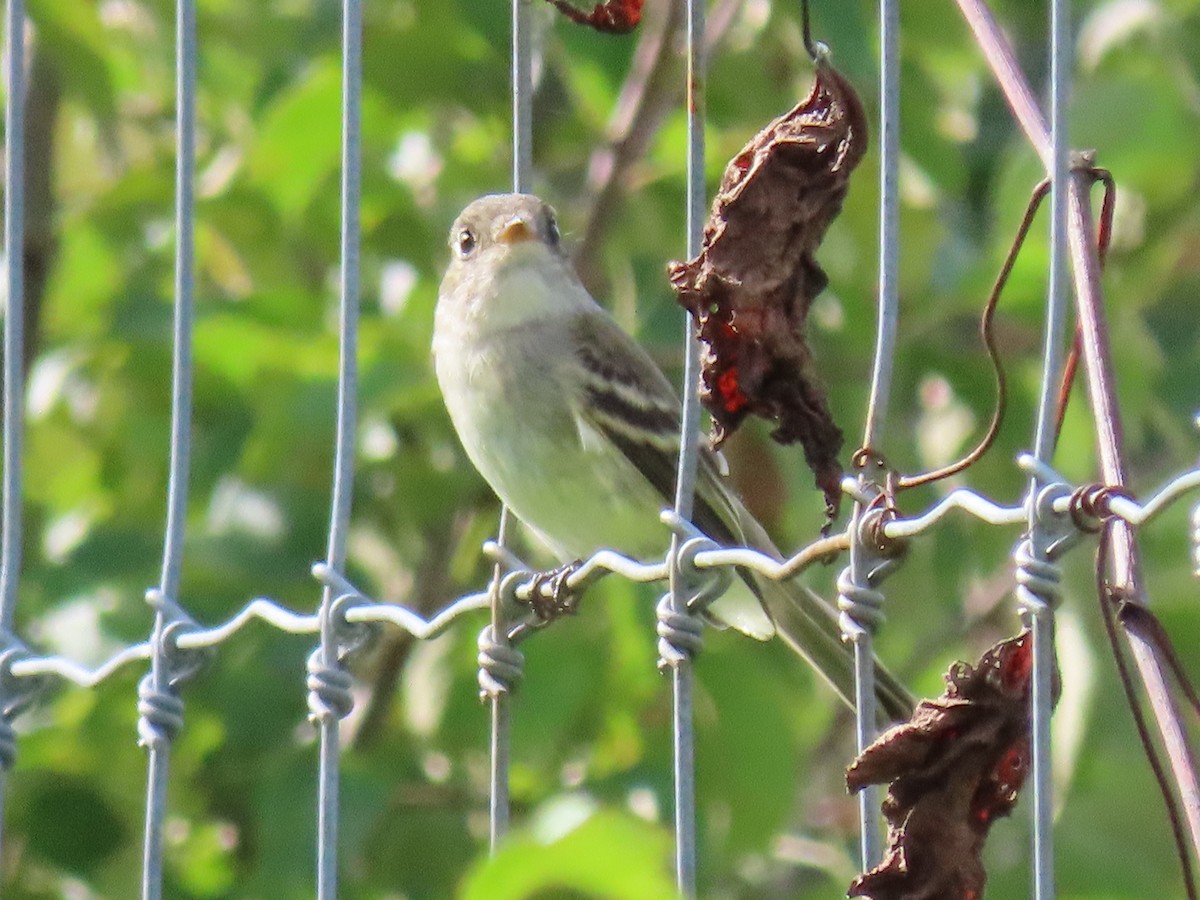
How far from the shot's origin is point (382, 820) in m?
3.83

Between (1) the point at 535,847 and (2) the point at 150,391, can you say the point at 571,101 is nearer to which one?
(2) the point at 150,391

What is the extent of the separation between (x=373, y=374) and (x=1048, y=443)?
7.29ft

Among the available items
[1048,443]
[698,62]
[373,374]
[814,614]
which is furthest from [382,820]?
[1048,443]

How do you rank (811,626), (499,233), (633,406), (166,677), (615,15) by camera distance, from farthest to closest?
(499,233) → (633,406) → (811,626) → (166,677) → (615,15)

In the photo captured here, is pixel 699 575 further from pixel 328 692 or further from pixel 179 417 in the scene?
pixel 179 417

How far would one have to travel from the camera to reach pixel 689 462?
1.97 meters

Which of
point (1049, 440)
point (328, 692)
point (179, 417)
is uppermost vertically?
point (179, 417)

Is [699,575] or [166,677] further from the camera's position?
[166,677]

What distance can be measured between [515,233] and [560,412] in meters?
0.36

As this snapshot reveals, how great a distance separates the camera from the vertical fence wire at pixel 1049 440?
148cm

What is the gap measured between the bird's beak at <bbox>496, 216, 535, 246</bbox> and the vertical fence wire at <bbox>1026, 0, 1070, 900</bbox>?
6.51 feet

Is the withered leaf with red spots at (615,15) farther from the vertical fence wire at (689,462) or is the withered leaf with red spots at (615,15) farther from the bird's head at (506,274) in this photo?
the bird's head at (506,274)

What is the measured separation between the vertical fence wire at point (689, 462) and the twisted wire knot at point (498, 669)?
334mm

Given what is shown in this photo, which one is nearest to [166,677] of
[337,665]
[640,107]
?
A: [337,665]
